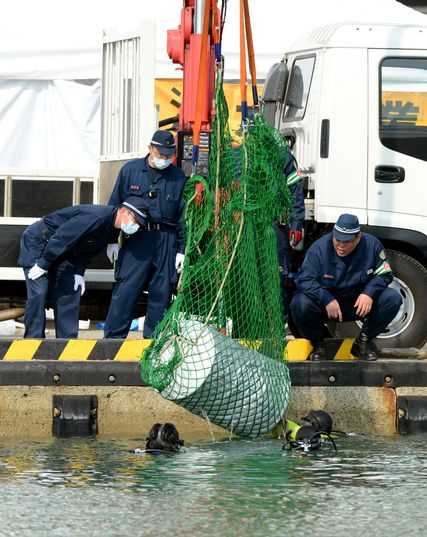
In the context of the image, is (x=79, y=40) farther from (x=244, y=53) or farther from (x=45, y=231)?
(x=244, y=53)

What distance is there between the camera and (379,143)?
36.9 ft

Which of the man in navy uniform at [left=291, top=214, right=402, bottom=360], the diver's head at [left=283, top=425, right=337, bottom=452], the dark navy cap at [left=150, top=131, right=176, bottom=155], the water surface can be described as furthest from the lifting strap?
the water surface

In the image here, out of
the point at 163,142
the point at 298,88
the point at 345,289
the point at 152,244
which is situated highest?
the point at 298,88

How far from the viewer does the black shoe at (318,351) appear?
10.0 meters

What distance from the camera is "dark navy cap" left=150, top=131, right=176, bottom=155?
404 inches

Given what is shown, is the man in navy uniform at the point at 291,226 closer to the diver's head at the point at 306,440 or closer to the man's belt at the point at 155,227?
the man's belt at the point at 155,227

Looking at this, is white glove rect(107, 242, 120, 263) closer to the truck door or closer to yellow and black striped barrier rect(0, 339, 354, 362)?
yellow and black striped barrier rect(0, 339, 354, 362)

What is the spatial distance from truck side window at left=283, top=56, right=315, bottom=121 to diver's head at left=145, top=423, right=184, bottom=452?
3726 millimetres

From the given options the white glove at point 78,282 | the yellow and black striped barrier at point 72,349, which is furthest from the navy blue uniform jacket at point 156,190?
the yellow and black striped barrier at point 72,349

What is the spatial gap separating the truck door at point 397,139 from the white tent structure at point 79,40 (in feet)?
10.1

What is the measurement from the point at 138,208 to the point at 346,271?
1600mm

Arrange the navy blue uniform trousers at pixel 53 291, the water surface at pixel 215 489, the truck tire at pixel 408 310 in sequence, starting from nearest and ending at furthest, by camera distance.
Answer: the water surface at pixel 215 489 < the navy blue uniform trousers at pixel 53 291 < the truck tire at pixel 408 310

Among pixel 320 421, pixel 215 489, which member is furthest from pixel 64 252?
pixel 215 489

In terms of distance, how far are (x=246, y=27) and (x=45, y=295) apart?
2457 mm
